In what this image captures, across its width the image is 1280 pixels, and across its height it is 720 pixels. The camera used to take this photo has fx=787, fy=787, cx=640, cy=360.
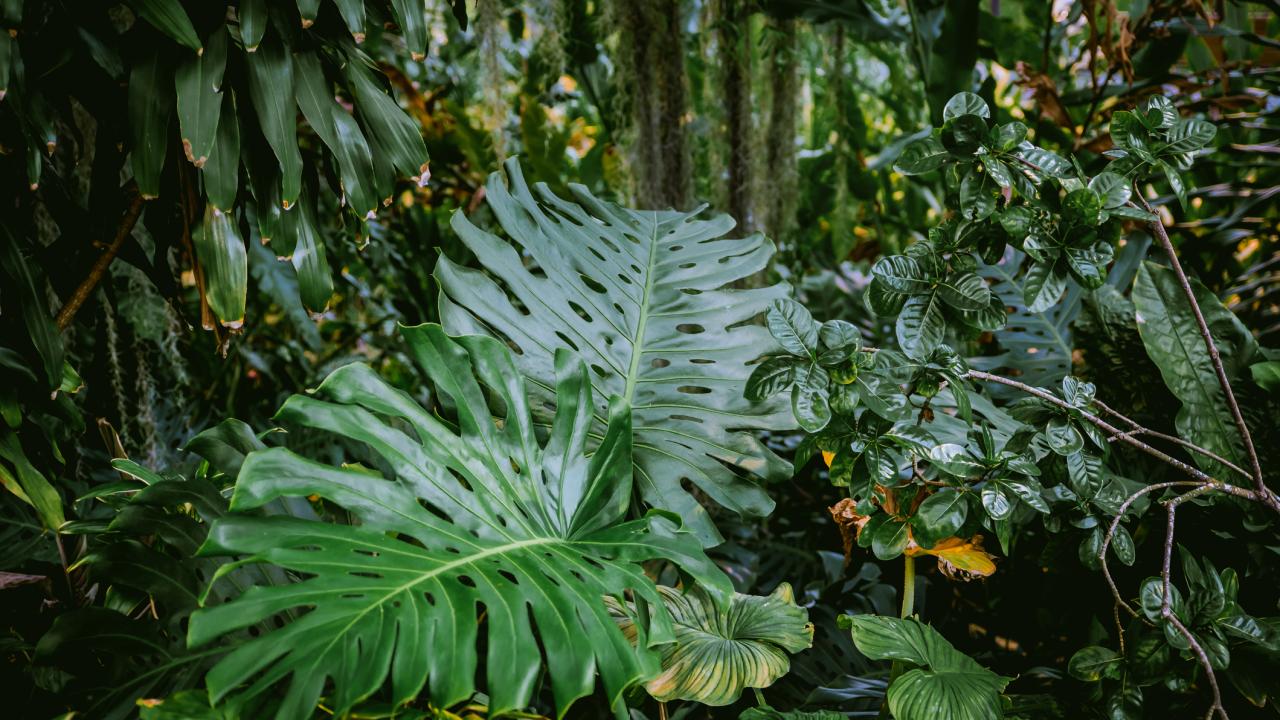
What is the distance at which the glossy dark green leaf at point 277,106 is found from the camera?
88cm

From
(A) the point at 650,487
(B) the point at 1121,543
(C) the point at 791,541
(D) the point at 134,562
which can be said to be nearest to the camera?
(D) the point at 134,562

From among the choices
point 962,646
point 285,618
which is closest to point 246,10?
point 285,618

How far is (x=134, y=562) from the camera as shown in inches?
25.4

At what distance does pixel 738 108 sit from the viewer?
196 cm

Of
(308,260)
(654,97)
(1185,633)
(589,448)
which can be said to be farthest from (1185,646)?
(654,97)

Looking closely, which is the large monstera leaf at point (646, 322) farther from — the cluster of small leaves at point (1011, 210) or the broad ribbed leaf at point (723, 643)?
the cluster of small leaves at point (1011, 210)

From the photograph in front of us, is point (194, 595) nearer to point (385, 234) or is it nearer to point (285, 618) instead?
point (285, 618)

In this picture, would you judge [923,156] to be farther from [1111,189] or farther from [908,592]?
[908,592]

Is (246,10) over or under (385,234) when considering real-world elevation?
over

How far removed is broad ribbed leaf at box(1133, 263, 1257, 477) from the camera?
0.94 metres

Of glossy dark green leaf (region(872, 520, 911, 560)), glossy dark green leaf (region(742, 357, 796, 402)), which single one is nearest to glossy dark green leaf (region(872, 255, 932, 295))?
glossy dark green leaf (region(742, 357, 796, 402))

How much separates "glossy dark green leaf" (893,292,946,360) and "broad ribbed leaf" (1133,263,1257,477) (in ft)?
1.20

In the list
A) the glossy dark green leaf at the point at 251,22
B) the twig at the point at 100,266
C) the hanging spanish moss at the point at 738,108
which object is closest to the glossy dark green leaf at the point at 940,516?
the glossy dark green leaf at the point at 251,22

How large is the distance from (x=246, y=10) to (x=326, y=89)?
5.4 inches
